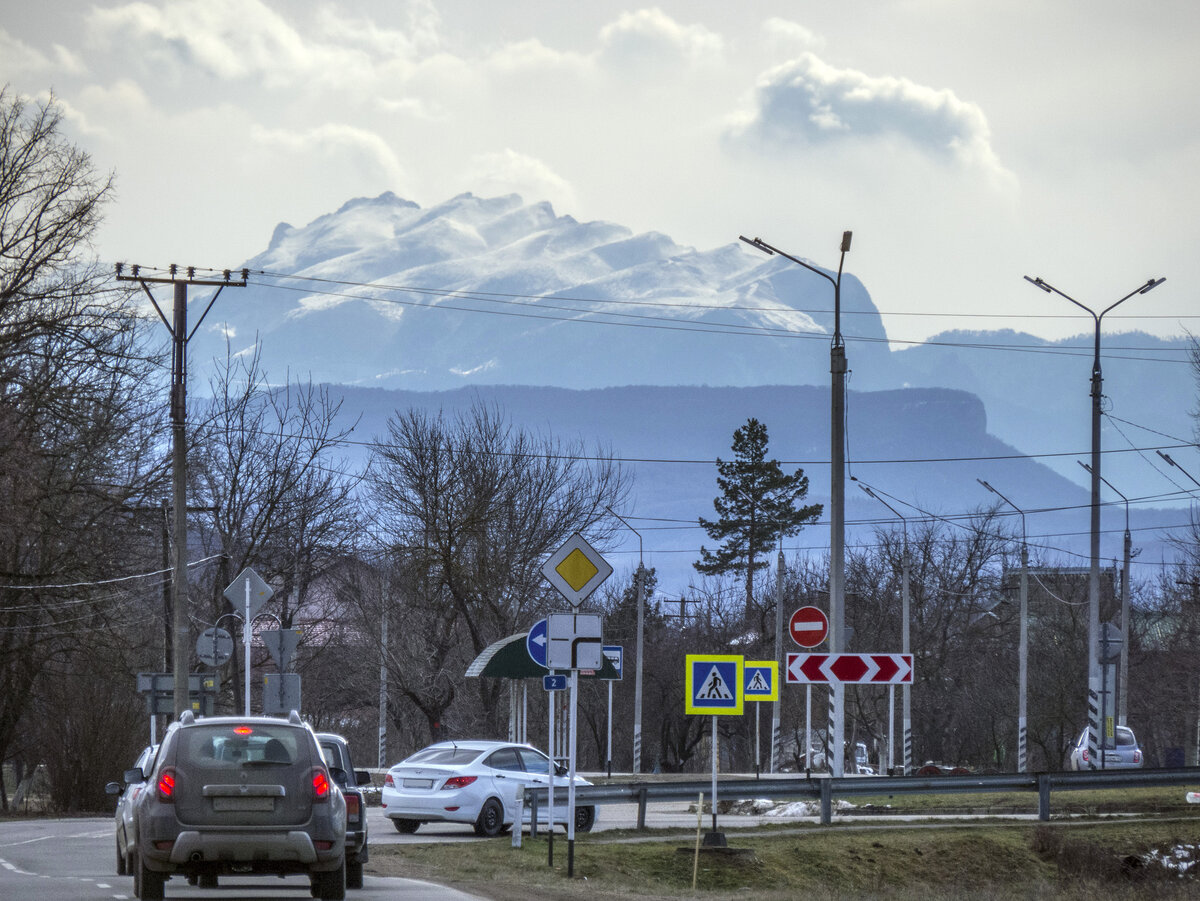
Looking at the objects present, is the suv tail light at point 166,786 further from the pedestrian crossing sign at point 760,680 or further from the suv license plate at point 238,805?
the pedestrian crossing sign at point 760,680

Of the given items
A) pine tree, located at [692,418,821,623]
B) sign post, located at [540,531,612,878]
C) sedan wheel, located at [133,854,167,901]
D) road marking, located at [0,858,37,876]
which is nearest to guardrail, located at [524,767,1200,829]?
sign post, located at [540,531,612,878]

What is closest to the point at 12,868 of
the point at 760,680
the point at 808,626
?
the point at 808,626

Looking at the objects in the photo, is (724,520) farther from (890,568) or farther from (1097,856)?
(1097,856)

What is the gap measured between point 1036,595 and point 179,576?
57.1 meters

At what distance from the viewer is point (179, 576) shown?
108 feet

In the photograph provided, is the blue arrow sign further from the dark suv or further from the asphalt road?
A: the dark suv

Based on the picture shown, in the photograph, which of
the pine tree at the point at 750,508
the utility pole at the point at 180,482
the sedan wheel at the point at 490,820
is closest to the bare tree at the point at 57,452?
the utility pole at the point at 180,482

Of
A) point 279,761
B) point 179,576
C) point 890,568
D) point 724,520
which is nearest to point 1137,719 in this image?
point 890,568

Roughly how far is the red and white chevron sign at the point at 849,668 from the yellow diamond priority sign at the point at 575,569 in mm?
4642

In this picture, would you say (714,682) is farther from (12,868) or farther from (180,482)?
A: (180,482)

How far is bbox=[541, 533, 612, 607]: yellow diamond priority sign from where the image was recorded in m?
18.2

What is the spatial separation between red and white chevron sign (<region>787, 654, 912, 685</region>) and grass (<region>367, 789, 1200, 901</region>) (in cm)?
225

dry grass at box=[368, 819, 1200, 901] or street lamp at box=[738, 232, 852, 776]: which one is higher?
street lamp at box=[738, 232, 852, 776]

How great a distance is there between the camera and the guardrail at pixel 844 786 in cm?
2305
